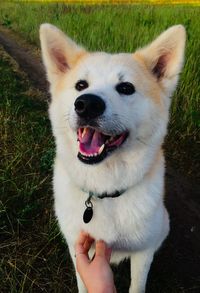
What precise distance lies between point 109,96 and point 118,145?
0.84ft

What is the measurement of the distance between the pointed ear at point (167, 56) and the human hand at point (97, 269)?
0.94 meters

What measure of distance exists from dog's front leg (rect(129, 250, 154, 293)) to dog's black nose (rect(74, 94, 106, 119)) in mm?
881

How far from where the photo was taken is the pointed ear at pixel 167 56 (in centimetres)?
218

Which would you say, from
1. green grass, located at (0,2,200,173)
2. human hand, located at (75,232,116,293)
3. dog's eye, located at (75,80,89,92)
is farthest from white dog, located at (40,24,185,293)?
green grass, located at (0,2,200,173)

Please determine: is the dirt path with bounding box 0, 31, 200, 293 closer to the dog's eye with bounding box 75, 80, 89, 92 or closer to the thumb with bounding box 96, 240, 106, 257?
the thumb with bounding box 96, 240, 106, 257

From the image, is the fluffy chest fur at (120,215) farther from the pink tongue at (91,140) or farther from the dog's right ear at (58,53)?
the dog's right ear at (58,53)

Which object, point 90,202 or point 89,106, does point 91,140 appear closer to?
point 89,106

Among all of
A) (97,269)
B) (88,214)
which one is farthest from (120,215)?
(97,269)

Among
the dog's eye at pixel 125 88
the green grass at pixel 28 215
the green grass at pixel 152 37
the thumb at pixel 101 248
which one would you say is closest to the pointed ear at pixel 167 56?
the dog's eye at pixel 125 88

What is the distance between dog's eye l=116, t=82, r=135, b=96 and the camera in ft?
A: 6.99

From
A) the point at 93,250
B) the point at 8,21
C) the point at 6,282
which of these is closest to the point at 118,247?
the point at 93,250

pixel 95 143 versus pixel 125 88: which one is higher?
pixel 125 88

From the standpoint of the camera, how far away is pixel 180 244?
2.94 m

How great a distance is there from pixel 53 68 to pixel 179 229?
5.00 feet
